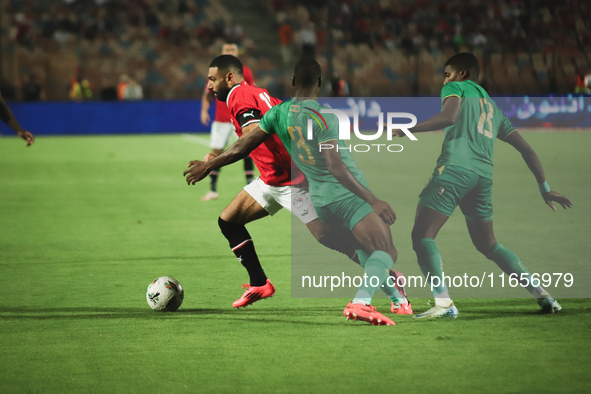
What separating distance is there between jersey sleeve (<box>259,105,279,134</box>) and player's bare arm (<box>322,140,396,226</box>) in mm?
384

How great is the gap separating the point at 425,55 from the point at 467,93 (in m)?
28.4

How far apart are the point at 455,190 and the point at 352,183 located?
30.9 inches

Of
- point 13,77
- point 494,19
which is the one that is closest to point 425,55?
point 494,19

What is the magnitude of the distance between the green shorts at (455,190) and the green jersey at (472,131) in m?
0.05

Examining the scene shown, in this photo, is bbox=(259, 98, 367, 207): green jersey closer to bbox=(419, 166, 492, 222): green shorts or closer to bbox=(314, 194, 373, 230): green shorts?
bbox=(314, 194, 373, 230): green shorts

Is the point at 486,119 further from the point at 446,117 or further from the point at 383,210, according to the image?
the point at 383,210

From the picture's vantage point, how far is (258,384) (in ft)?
15.1

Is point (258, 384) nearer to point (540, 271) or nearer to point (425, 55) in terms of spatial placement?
point (540, 271)

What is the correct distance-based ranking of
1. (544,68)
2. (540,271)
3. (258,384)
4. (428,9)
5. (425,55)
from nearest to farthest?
(258,384) → (540,271) → (544,68) → (425,55) → (428,9)

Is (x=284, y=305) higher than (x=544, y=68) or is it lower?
lower

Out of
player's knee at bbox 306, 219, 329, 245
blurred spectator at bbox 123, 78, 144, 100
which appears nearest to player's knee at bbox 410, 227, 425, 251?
player's knee at bbox 306, 219, 329, 245

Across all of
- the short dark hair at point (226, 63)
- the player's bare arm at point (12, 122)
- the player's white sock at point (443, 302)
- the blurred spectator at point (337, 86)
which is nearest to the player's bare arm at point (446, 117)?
the player's white sock at point (443, 302)

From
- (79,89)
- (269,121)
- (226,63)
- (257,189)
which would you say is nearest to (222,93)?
(226,63)

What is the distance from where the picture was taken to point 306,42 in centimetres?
3419
